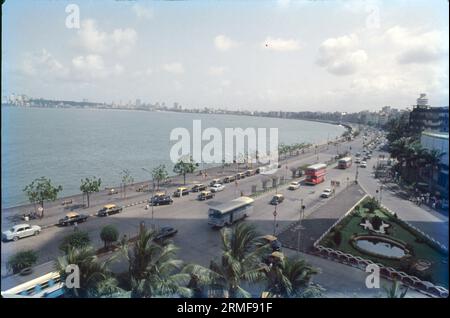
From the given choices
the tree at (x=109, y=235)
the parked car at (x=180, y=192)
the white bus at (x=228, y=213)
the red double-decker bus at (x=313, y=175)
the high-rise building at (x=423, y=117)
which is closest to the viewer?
the tree at (x=109, y=235)

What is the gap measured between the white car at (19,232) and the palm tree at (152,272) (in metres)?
9.88

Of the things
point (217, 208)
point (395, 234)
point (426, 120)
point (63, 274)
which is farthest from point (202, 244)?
point (426, 120)

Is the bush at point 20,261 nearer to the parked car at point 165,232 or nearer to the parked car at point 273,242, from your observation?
the parked car at point 165,232

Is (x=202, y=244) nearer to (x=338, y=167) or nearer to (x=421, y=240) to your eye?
(x=421, y=240)

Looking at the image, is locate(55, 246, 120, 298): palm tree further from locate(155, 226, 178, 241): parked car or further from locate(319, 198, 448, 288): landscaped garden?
locate(319, 198, 448, 288): landscaped garden

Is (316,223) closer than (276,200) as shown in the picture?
Yes

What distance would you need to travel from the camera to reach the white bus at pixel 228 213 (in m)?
16.3

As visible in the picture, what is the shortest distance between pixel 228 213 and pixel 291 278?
9.77 meters

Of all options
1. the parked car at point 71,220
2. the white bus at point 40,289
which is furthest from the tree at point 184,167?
the white bus at point 40,289

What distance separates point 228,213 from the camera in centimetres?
1667

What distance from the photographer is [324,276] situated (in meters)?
11.7

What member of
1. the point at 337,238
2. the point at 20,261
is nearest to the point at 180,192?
the point at 337,238

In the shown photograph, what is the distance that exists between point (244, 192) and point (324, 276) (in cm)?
1372

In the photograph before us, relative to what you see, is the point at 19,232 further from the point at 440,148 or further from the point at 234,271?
the point at 440,148
